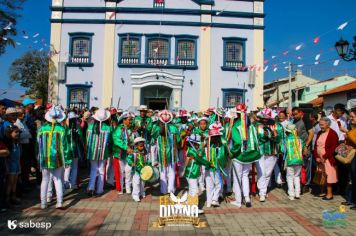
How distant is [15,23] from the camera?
1207 cm

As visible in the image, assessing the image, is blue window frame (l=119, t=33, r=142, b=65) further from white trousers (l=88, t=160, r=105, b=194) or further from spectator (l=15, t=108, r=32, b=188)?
white trousers (l=88, t=160, r=105, b=194)

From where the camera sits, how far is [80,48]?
19438 mm

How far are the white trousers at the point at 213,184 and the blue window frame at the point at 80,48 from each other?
574 inches

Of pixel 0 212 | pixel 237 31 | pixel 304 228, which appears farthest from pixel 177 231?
pixel 237 31

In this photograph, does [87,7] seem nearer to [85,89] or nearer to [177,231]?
[85,89]

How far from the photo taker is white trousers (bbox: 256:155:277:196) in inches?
286

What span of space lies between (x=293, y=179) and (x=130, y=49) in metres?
14.3

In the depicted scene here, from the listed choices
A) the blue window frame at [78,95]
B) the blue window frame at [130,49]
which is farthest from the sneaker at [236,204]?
the blue window frame at [78,95]

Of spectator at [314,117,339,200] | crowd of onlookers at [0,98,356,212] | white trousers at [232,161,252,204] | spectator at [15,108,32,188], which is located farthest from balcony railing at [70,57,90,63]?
spectator at [314,117,339,200]

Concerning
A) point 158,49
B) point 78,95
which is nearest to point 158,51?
point 158,49

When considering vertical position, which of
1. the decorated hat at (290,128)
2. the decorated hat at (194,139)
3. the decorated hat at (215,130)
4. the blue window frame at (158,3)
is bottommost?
the decorated hat at (194,139)

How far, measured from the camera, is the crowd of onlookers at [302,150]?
6.37 m

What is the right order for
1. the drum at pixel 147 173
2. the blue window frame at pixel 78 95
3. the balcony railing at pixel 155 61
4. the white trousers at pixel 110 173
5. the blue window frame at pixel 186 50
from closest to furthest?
the drum at pixel 147 173, the white trousers at pixel 110 173, the blue window frame at pixel 78 95, the balcony railing at pixel 155 61, the blue window frame at pixel 186 50

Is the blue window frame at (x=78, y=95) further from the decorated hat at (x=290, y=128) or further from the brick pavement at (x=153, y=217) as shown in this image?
the decorated hat at (x=290, y=128)
